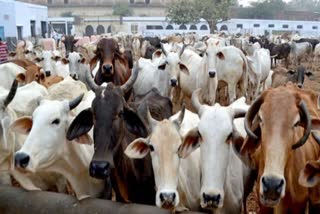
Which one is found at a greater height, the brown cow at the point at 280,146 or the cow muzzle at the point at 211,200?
the brown cow at the point at 280,146

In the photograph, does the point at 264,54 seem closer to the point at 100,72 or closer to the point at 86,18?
the point at 100,72

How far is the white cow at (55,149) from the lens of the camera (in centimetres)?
399

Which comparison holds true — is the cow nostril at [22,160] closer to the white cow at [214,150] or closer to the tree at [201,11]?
the white cow at [214,150]

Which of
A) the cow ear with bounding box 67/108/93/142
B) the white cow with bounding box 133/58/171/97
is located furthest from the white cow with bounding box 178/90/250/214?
the white cow with bounding box 133/58/171/97

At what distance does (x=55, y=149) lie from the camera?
418 cm

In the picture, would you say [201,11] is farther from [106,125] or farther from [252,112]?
[252,112]

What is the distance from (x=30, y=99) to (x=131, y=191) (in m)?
2.21

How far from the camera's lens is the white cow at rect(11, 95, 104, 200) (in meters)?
3.99

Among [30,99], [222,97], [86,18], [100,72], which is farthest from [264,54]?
[86,18]

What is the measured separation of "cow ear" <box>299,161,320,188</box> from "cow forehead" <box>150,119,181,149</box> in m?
A: 1.05

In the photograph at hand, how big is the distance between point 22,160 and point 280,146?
2.10 meters

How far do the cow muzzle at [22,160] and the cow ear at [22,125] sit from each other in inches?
22.8

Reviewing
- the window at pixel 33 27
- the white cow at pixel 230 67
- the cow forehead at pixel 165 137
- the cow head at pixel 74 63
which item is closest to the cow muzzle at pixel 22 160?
the cow forehead at pixel 165 137

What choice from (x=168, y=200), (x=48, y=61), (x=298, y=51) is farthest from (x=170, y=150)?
(x=298, y=51)
